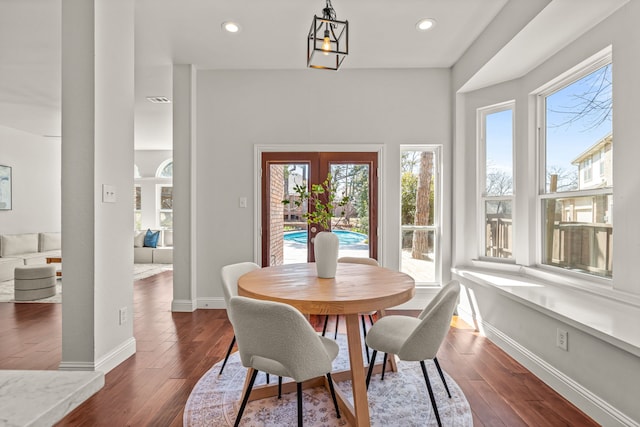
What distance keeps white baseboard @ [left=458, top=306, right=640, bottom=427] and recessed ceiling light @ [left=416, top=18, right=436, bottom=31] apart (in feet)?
9.13

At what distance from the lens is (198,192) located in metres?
3.85

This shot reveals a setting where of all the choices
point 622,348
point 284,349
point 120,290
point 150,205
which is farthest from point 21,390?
point 150,205

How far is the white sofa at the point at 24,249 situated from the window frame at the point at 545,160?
22.6ft

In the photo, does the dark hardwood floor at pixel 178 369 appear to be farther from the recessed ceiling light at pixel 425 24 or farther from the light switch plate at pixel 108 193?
the recessed ceiling light at pixel 425 24

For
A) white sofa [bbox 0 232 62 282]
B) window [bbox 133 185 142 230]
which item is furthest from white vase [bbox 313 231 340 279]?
window [bbox 133 185 142 230]

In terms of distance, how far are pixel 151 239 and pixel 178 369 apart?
5.78m

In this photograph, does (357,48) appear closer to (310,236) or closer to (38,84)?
(310,236)

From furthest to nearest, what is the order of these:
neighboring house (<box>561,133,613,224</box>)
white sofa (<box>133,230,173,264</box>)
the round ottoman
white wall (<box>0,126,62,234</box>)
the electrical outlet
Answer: white sofa (<box>133,230,173,264</box>)
white wall (<box>0,126,62,234</box>)
the round ottoman
neighboring house (<box>561,133,613,224</box>)
the electrical outlet

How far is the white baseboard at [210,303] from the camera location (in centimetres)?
384

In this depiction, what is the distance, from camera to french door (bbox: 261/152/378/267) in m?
3.87

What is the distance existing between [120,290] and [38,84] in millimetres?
3617

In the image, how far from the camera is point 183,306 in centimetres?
377

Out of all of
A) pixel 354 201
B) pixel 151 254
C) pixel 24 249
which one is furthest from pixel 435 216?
pixel 24 249

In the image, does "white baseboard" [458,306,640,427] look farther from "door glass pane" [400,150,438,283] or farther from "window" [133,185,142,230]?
"window" [133,185,142,230]
